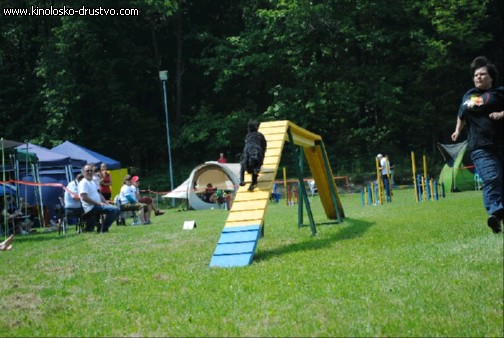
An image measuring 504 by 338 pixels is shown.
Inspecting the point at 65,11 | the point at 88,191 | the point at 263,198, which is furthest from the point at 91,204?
the point at 65,11

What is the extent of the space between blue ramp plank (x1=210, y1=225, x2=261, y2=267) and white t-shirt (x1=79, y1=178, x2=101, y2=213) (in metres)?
6.09

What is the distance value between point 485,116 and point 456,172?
1907cm

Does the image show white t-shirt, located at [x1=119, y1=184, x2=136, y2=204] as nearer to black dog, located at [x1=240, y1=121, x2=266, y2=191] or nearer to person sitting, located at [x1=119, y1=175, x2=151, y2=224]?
person sitting, located at [x1=119, y1=175, x2=151, y2=224]

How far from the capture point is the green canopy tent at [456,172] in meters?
25.5

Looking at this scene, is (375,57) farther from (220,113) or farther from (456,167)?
(456,167)

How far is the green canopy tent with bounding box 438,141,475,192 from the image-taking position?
2555 cm

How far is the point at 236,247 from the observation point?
8.36m

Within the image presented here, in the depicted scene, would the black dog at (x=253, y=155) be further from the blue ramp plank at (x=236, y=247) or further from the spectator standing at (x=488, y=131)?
the spectator standing at (x=488, y=131)

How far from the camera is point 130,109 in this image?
3641 cm

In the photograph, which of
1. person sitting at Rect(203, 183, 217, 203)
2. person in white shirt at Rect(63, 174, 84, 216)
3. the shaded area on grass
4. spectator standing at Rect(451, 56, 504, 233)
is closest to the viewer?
spectator standing at Rect(451, 56, 504, 233)

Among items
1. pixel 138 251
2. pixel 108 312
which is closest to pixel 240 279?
pixel 108 312

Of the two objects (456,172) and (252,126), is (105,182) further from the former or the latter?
(456,172)

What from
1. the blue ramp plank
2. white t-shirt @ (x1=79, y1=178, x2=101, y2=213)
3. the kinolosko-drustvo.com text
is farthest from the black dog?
the kinolosko-drustvo.com text

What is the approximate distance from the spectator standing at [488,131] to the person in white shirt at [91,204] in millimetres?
8857
